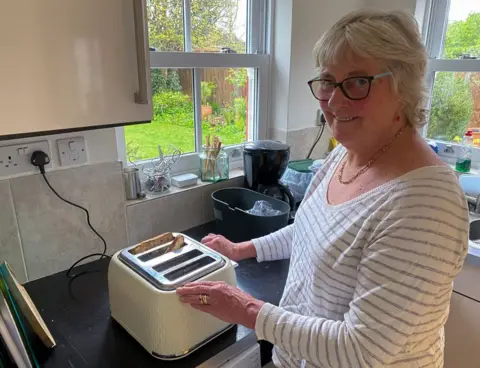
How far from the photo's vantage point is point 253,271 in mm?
1211

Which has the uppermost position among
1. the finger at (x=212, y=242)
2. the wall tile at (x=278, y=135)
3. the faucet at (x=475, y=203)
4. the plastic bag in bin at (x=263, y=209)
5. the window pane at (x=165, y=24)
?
the window pane at (x=165, y=24)

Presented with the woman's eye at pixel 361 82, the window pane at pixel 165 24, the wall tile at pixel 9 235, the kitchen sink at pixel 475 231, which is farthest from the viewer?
the kitchen sink at pixel 475 231

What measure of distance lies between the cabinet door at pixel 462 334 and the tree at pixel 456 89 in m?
1.05

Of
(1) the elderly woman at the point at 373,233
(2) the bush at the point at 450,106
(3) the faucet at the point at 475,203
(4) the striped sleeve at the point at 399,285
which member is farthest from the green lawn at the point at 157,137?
(2) the bush at the point at 450,106

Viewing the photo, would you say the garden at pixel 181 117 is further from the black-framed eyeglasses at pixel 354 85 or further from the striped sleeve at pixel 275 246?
the black-framed eyeglasses at pixel 354 85

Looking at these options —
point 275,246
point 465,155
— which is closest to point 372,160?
point 275,246

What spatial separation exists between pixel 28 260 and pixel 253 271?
0.68 m

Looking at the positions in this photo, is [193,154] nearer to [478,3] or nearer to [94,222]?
[94,222]

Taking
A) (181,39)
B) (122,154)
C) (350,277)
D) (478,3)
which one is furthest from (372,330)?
(478,3)

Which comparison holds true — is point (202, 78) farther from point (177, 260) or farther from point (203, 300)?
point (203, 300)

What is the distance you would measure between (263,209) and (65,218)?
0.69m

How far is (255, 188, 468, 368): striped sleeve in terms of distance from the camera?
2.03 ft

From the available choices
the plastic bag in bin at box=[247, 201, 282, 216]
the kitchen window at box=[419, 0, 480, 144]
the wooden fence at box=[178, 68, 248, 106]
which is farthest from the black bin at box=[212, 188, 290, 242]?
the kitchen window at box=[419, 0, 480, 144]

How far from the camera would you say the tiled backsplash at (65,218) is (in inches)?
42.1
